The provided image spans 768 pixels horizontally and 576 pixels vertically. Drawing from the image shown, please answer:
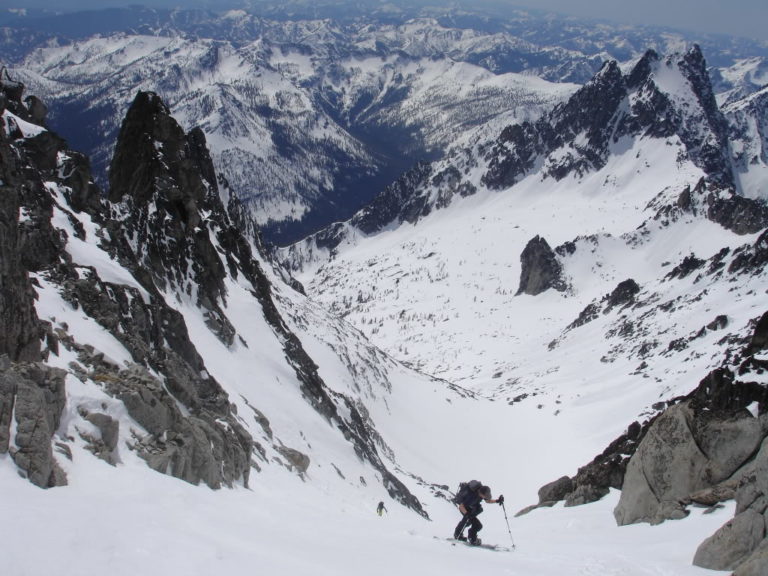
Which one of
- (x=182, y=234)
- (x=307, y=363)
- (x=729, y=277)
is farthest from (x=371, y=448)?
(x=729, y=277)

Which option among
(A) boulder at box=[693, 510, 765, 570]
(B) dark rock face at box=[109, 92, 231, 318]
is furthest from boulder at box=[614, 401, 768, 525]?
(B) dark rock face at box=[109, 92, 231, 318]

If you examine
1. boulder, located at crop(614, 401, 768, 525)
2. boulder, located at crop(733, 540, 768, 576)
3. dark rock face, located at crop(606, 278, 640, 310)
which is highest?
boulder, located at crop(733, 540, 768, 576)

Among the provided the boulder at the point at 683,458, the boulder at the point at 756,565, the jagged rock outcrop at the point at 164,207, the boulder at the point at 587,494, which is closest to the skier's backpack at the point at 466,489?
the boulder at the point at 683,458

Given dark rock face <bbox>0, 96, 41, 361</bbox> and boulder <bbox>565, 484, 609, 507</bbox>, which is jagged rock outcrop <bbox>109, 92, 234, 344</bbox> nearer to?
dark rock face <bbox>0, 96, 41, 361</bbox>

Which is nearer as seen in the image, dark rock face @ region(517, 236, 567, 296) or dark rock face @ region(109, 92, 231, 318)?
dark rock face @ region(109, 92, 231, 318)

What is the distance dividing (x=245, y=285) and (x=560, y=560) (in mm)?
50378

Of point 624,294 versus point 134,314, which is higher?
point 134,314

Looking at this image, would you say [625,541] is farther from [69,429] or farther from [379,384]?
[379,384]

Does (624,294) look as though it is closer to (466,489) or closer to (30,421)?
(466,489)

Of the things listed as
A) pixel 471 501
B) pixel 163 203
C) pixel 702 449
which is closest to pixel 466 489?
pixel 471 501

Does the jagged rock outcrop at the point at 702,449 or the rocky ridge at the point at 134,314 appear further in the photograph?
the jagged rock outcrop at the point at 702,449

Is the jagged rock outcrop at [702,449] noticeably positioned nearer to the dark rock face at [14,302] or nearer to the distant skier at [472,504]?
the distant skier at [472,504]

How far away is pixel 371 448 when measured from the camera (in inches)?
2132

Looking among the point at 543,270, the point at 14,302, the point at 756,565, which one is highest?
the point at 14,302
